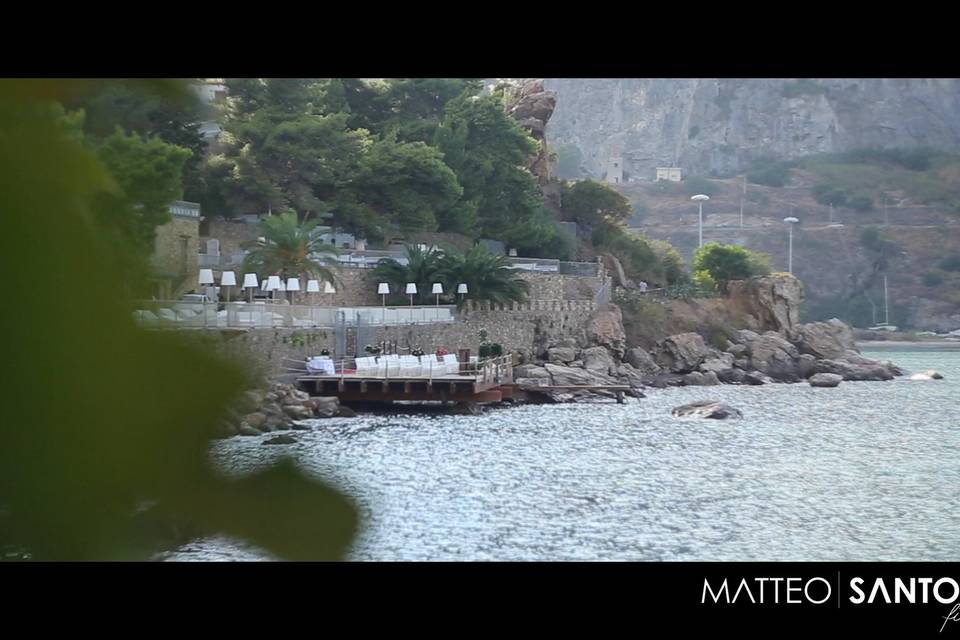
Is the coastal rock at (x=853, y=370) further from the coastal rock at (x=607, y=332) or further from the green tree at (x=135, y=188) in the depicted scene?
the green tree at (x=135, y=188)

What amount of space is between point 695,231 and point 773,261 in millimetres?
5332

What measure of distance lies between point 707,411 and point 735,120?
68056mm

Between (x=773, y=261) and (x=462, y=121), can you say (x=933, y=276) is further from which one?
(x=462, y=121)

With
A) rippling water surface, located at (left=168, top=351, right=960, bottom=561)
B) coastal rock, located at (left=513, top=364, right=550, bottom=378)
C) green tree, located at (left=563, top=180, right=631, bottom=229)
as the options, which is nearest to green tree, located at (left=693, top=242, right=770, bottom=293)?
green tree, located at (left=563, top=180, right=631, bottom=229)

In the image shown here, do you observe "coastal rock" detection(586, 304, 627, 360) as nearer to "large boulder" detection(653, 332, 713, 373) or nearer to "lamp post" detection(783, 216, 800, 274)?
"large boulder" detection(653, 332, 713, 373)

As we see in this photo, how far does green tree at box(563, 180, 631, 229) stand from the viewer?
119 feet

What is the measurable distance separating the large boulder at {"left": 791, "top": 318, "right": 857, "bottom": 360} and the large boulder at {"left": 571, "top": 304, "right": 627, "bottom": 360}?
22.3 feet

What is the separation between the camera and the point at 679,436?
2028 centimetres

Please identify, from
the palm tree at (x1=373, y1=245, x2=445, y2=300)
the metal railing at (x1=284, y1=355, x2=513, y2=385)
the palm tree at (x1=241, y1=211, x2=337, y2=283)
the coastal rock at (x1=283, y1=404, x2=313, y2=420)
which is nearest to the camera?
the coastal rock at (x1=283, y1=404, x2=313, y2=420)

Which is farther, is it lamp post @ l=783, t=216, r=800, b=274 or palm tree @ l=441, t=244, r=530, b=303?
lamp post @ l=783, t=216, r=800, b=274

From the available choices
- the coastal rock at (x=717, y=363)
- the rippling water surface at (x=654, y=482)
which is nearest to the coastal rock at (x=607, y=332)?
the coastal rock at (x=717, y=363)

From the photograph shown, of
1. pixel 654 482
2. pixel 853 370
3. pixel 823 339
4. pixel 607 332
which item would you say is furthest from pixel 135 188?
pixel 823 339
